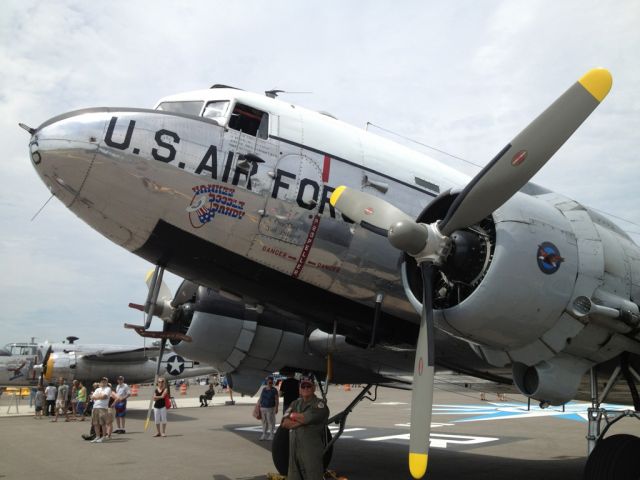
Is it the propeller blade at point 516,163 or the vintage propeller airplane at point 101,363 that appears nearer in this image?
the propeller blade at point 516,163

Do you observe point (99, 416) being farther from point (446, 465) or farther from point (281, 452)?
point (446, 465)

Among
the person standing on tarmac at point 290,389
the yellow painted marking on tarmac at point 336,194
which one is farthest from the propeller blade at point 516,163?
the person standing on tarmac at point 290,389

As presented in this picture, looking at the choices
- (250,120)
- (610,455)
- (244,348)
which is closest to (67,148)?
(250,120)

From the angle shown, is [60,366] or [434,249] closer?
[434,249]

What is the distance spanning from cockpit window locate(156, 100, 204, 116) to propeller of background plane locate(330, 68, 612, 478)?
3.07 meters

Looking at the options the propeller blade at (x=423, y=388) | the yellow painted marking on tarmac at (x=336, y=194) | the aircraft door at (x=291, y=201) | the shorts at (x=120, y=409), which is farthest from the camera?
the shorts at (x=120, y=409)

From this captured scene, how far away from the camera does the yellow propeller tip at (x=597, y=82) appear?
6.21 metres

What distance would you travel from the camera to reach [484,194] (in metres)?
6.57

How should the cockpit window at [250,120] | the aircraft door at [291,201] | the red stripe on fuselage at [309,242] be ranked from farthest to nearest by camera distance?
the cockpit window at [250,120] → the red stripe on fuselage at [309,242] → the aircraft door at [291,201]

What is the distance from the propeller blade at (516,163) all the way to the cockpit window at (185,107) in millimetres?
3608

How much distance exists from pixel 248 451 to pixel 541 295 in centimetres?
821

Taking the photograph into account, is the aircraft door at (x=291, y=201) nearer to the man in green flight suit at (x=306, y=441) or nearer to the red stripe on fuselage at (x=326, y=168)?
the red stripe on fuselage at (x=326, y=168)

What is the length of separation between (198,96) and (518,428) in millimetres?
16820

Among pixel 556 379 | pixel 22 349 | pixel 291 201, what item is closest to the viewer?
pixel 556 379
